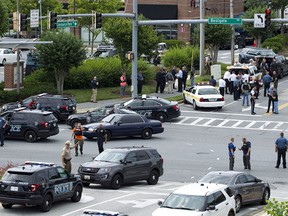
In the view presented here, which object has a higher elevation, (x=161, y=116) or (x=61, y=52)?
(x=61, y=52)

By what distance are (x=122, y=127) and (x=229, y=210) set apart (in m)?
17.8

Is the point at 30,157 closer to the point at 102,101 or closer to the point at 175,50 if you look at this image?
the point at 102,101

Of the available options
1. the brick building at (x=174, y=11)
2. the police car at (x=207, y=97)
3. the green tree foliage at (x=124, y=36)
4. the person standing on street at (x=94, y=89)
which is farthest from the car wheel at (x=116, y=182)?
the brick building at (x=174, y=11)

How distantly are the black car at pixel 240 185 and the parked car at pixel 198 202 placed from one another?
107 inches

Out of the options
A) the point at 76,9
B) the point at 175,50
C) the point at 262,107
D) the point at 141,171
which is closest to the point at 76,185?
the point at 141,171

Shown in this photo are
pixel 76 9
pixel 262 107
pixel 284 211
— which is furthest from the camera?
pixel 76 9

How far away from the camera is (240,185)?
2645cm

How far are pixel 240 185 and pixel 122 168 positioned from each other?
16.7ft

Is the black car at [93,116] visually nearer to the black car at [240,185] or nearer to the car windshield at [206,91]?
the car windshield at [206,91]

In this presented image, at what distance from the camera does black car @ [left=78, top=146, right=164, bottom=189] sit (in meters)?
29.3

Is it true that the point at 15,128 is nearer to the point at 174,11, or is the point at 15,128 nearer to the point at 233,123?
the point at 233,123

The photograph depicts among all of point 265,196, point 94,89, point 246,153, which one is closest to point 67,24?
point 94,89

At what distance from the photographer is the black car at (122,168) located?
96.1 feet

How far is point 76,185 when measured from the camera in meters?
26.5
